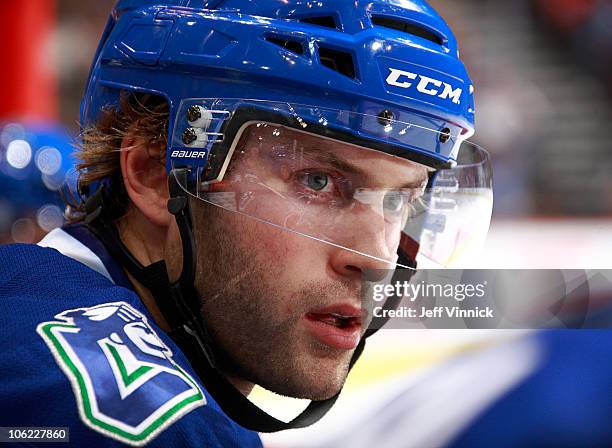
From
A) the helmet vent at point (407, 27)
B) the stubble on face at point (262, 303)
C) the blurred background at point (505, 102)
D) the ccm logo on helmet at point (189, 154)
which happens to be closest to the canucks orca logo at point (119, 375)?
the stubble on face at point (262, 303)

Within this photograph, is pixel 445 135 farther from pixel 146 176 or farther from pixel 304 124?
pixel 146 176

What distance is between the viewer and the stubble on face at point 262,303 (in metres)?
1.28

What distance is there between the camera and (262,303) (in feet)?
4.31

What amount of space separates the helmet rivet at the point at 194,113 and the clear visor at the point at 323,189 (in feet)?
0.22

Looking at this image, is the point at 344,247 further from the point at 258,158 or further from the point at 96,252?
the point at 96,252

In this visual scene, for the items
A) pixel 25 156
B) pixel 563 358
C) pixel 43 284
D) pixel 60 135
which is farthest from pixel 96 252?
pixel 60 135

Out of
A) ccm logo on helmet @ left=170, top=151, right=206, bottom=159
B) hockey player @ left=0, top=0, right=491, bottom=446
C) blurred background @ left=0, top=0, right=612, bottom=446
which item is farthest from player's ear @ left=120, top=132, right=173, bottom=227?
blurred background @ left=0, top=0, right=612, bottom=446

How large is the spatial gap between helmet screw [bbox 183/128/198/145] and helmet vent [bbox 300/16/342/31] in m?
0.24

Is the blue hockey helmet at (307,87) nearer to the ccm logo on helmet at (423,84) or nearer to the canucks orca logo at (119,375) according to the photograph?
the ccm logo on helmet at (423,84)

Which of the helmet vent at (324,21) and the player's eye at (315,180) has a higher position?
the helmet vent at (324,21)

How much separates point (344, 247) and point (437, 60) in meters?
0.36

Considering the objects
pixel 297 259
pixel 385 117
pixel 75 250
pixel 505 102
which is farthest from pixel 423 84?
pixel 505 102

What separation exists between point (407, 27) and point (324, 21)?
143 millimetres

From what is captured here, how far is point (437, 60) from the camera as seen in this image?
1.42 m
